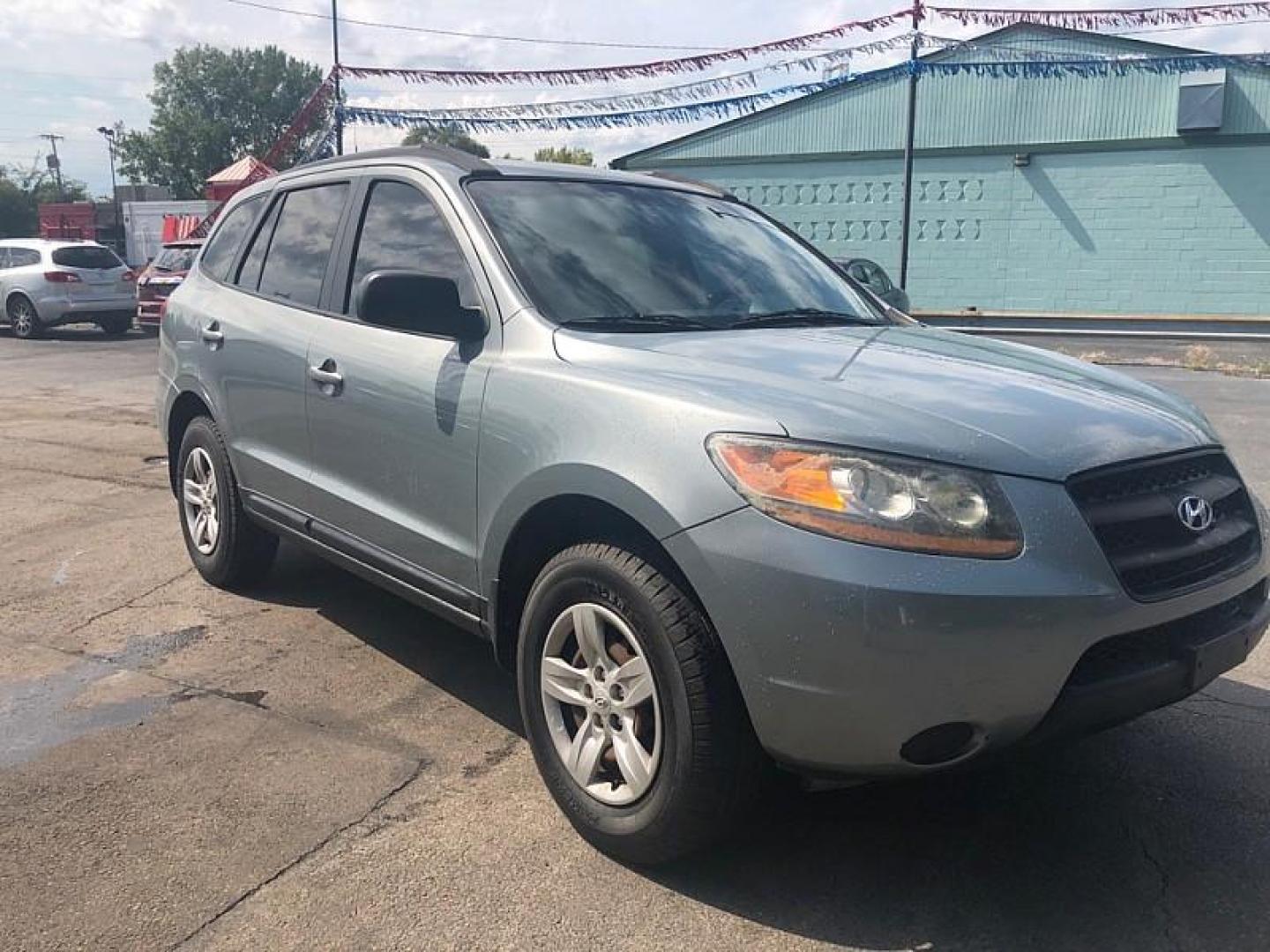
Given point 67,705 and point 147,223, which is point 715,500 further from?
point 147,223

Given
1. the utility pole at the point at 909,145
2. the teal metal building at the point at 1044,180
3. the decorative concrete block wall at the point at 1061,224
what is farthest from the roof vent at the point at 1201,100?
the utility pole at the point at 909,145

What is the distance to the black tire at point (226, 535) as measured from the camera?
481cm

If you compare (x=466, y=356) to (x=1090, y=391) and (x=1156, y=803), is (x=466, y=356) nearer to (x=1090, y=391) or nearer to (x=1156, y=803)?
(x=1090, y=391)

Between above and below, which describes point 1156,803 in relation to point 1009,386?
below

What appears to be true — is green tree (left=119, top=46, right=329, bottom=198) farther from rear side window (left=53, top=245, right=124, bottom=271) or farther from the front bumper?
the front bumper

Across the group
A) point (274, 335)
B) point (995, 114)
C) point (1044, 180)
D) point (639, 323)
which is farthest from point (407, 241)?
point (995, 114)

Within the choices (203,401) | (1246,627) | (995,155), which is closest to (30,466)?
(203,401)

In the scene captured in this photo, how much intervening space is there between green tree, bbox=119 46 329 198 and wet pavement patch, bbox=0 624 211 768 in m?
72.1

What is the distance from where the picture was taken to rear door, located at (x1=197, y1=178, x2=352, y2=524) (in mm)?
4207

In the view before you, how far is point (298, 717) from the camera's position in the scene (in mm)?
3752

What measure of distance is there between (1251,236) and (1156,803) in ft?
65.6

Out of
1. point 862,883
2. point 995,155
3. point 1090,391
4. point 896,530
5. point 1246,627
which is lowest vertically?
point 862,883

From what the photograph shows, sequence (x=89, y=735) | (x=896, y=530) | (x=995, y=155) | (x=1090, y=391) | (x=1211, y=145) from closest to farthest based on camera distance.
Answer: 1. (x=896, y=530)
2. (x=1090, y=391)
3. (x=89, y=735)
4. (x=1211, y=145)
5. (x=995, y=155)

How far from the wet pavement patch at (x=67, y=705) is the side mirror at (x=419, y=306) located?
1545 millimetres
